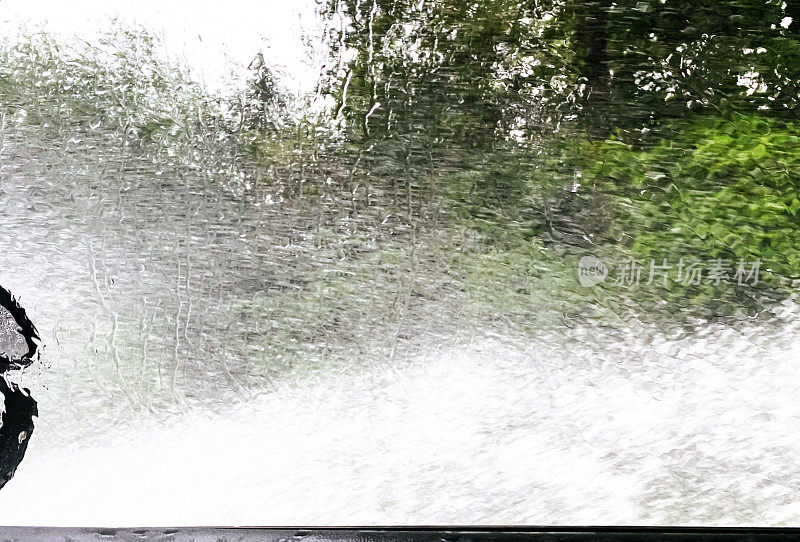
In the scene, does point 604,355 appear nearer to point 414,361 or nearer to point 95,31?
point 414,361

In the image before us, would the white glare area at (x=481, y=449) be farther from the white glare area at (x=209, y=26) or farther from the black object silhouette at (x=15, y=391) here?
the white glare area at (x=209, y=26)

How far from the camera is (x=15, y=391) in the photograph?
81 cm

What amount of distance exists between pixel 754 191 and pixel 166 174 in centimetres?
84

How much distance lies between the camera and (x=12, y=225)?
2.58ft

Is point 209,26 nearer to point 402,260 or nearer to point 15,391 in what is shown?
point 402,260

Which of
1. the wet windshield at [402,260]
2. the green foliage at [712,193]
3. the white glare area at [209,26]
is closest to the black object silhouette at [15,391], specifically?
the wet windshield at [402,260]

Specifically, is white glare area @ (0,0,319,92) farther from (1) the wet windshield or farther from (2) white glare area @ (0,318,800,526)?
(2) white glare area @ (0,318,800,526)

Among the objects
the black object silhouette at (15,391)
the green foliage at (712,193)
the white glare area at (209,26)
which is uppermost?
the white glare area at (209,26)

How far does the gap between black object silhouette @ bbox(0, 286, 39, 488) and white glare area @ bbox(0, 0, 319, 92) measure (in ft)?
1.44

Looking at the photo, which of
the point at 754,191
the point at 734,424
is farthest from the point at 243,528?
the point at 754,191

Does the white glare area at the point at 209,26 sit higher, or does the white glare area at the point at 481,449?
the white glare area at the point at 209,26

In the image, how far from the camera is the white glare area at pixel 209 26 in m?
0.73

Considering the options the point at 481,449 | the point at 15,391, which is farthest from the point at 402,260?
the point at 15,391

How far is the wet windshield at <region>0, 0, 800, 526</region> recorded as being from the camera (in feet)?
2.35
